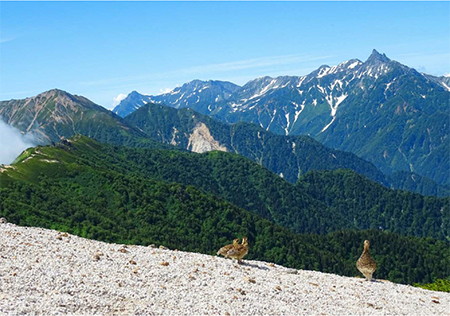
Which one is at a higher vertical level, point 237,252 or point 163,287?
point 163,287

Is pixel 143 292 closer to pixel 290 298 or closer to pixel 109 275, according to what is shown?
pixel 109 275

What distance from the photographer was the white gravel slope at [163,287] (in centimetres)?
2046

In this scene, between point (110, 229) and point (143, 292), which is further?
point (110, 229)

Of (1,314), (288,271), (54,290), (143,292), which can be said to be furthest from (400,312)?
(1,314)

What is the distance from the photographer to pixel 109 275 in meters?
24.2

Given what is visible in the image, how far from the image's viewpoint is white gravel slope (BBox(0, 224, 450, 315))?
2046cm

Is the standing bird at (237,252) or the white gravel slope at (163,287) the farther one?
the standing bird at (237,252)

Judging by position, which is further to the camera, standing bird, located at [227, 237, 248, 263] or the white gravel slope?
standing bird, located at [227, 237, 248, 263]

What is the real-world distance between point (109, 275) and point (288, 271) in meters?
12.7

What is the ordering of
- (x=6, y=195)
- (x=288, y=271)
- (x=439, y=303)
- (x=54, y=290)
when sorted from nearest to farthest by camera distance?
(x=54, y=290), (x=439, y=303), (x=288, y=271), (x=6, y=195)

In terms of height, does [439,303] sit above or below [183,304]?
below

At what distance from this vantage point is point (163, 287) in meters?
23.1

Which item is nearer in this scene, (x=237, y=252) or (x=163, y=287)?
(x=163, y=287)

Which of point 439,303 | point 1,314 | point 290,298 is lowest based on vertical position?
point 439,303
